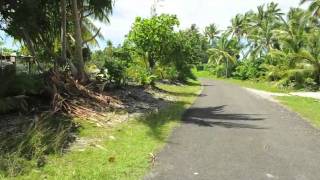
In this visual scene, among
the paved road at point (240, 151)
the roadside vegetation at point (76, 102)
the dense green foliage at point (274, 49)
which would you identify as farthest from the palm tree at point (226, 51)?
the paved road at point (240, 151)

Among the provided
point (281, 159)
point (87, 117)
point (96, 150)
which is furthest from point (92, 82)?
point (281, 159)

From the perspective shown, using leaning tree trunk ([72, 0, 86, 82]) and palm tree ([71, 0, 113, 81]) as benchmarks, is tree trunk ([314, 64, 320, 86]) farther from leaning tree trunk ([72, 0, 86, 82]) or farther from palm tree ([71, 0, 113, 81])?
leaning tree trunk ([72, 0, 86, 82])

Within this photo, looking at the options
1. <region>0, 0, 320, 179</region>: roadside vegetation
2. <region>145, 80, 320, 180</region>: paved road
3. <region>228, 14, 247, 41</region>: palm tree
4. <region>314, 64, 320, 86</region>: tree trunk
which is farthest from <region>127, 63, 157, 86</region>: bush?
<region>228, 14, 247, 41</region>: palm tree

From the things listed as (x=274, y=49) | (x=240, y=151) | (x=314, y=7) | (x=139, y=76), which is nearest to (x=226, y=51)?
(x=274, y=49)

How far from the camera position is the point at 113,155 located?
928 centimetres

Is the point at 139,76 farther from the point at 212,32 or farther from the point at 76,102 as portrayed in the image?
the point at 212,32

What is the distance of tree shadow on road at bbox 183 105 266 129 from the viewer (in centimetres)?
1413

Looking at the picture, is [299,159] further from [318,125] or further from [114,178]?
[318,125]

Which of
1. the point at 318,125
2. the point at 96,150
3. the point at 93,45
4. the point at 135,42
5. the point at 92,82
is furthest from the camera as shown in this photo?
the point at 93,45

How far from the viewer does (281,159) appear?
923cm

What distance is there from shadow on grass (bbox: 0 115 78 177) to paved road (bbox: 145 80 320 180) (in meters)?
2.04

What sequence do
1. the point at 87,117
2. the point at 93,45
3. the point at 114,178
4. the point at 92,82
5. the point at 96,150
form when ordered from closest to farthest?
the point at 114,178
the point at 96,150
the point at 87,117
the point at 92,82
the point at 93,45

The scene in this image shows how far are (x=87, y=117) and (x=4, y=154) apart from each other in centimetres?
533

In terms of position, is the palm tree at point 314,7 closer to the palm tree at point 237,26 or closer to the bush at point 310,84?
the bush at point 310,84
